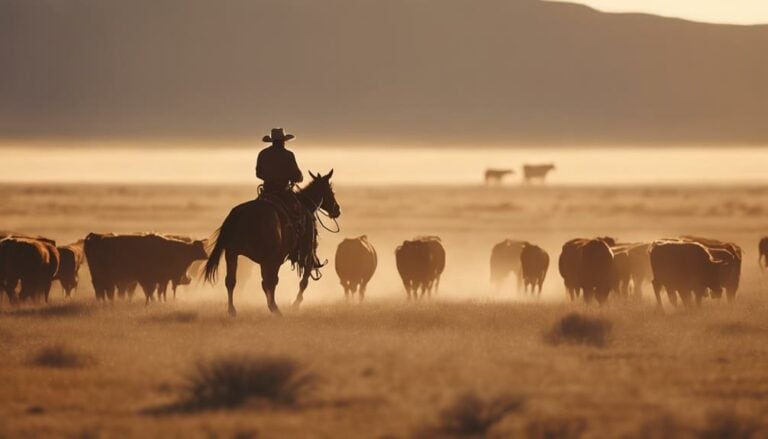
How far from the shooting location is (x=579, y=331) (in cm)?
1670

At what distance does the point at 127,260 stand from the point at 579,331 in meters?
7.17

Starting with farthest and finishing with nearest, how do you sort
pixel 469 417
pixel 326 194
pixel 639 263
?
pixel 639 263 → pixel 326 194 → pixel 469 417

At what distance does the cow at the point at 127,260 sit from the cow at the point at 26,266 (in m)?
0.97

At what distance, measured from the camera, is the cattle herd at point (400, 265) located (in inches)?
798

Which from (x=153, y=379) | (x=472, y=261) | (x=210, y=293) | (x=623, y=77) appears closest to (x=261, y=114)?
(x=623, y=77)

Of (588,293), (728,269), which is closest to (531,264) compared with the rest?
(588,293)

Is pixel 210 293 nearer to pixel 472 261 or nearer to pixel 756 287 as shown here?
pixel 756 287

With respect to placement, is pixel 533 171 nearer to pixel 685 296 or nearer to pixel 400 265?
pixel 400 265

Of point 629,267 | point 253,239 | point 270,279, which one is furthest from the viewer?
point 629,267

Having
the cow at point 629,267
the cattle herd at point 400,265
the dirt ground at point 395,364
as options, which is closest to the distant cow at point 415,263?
the cattle herd at point 400,265

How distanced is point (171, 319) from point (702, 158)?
161 metres

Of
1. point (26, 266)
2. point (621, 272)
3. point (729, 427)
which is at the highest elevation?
point (26, 266)

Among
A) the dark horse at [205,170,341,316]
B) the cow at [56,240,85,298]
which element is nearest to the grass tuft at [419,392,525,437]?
the dark horse at [205,170,341,316]

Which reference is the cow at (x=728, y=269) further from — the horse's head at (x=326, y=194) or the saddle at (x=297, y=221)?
the saddle at (x=297, y=221)
